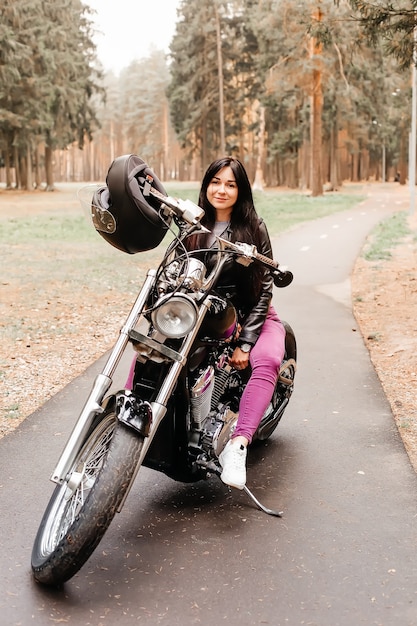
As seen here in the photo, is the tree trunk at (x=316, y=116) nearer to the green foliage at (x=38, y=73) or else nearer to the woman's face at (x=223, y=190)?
the green foliage at (x=38, y=73)

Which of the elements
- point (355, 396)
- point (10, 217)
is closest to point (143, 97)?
point (10, 217)

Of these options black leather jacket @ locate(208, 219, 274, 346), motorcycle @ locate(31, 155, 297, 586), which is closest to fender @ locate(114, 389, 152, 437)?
motorcycle @ locate(31, 155, 297, 586)

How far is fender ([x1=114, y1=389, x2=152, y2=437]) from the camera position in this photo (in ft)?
11.1

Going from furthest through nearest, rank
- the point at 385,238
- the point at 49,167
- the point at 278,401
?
the point at 49,167
the point at 385,238
the point at 278,401

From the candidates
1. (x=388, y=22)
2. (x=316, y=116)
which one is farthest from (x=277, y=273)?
(x=316, y=116)

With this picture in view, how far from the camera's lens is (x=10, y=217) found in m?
29.3

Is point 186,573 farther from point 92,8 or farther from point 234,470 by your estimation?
point 92,8

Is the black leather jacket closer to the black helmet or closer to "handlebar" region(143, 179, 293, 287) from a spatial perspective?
"handlebar" region(143, 179, 293, 287)

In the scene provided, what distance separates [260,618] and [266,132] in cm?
6531

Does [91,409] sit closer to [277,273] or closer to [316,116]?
[277,273]

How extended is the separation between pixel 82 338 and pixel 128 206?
5.47m

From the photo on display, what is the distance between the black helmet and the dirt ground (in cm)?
236

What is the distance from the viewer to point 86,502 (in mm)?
3246

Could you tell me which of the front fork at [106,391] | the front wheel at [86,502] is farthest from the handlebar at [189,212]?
the front wheel at [86,502]
